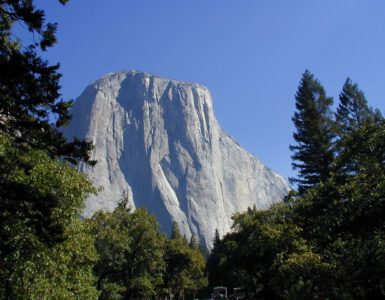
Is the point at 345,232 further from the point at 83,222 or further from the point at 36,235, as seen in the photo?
the point at 83,222

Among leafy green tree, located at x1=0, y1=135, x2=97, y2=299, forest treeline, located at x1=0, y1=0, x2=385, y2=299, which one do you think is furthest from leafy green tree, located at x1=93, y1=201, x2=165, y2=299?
leafy green tree, located at x1=0, y1=135, x2=97, y2=299

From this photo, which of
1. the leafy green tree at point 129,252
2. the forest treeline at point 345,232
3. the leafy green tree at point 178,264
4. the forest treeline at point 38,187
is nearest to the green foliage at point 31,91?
the forest treeline at point 38,187

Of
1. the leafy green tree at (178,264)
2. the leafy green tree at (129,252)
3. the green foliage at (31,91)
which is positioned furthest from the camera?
the leafy green tree at (178,264)

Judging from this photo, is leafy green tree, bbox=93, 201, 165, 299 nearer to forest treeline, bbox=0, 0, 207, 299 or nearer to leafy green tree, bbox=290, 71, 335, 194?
forest treeline, bbox=0, 0, 207, 299

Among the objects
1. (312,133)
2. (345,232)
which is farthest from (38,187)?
(312,133)

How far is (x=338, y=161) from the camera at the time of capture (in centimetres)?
1994

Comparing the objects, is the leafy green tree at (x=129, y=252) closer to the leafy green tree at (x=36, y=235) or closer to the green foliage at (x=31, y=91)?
the leafy green tree at (x=36, y=235)

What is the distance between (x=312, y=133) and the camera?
143 ft

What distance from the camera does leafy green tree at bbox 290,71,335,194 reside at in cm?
4278

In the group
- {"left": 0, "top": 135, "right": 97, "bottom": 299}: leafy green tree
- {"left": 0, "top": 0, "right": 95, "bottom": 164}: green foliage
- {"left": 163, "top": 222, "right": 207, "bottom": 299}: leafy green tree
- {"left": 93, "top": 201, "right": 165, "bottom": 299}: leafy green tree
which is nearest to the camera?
{"left": 0, "top": 0, "right": 95, "bottom": 164}: green foliage

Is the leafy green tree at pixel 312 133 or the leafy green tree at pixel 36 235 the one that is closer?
the leafy green tree at pixel 36 235

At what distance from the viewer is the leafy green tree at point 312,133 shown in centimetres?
4278

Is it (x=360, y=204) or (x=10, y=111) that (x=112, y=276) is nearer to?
(x=360, y=204)

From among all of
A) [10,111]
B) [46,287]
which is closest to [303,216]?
[46,287]
